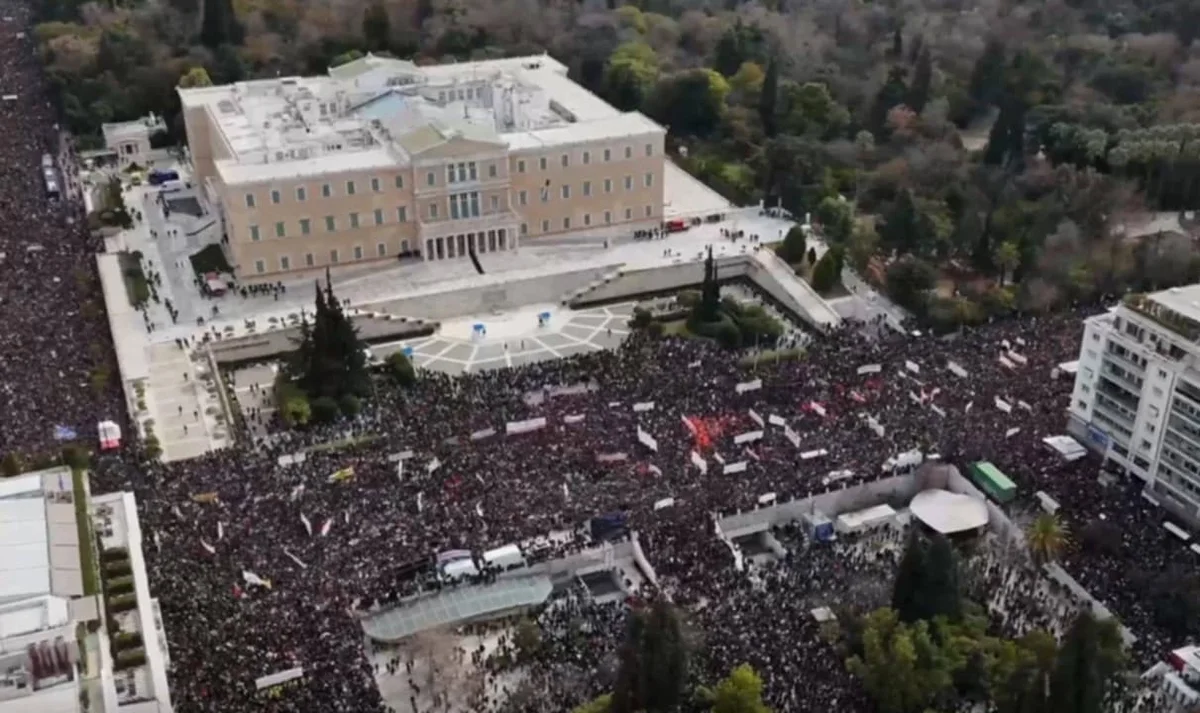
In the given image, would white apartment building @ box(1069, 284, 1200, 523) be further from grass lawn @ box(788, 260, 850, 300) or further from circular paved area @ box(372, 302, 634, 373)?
circular paved area @ box(372, 302, 634, 373)

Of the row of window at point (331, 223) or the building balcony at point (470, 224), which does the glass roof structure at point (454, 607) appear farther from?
the row of window at point (331, 223)

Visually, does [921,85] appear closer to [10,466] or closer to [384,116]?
[384,116]

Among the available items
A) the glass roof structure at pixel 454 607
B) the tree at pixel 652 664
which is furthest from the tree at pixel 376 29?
the tree at pixel 652 664

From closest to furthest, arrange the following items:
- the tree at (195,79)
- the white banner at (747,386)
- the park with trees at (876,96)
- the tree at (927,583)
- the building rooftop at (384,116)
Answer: the tree at (927,583) → the white banner at (747,386) → the park with trees at (876,96) → the building rooftop at (384,116) → the tree at (195,79)

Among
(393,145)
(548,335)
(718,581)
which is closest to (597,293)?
(548,335)

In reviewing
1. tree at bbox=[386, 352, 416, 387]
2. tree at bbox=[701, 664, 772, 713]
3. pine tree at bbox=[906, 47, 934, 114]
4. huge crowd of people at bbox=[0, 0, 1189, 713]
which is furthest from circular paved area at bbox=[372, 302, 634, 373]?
pine tree at bbox=[906, 47, 934, 114]

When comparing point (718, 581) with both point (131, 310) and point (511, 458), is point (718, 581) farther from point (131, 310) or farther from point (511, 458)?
point (131, 310)
